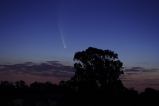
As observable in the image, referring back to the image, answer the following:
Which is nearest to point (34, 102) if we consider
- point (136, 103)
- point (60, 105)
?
point (60, 105)

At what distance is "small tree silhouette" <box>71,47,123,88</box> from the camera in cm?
6525

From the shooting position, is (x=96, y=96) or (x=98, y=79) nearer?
(x=96, y=96)

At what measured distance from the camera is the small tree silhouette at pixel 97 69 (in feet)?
214

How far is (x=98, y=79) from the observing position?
65.2m

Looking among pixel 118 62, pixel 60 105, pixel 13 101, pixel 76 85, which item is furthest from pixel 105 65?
pixel 13 101

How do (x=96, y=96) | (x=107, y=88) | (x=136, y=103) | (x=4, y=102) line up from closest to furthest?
(x=136, y=103) → (x=4, y=102) → (x=96, y=96) → (x=107, y=88)

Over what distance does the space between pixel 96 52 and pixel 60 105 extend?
14.8 meters

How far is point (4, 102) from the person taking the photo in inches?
2180

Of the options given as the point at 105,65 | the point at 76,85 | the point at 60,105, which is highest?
the point at 105,65

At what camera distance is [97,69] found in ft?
218

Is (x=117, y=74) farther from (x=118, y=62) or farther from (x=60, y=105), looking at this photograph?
(x=60, y=105)

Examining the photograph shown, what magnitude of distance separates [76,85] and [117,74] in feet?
30.0

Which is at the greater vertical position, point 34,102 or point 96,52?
point 96,52

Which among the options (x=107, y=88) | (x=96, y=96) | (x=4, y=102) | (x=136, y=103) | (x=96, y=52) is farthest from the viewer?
(x=96, y=52)
